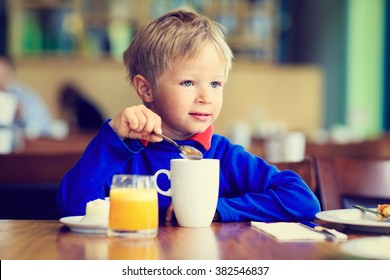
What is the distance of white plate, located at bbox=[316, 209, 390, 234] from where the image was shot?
0.89 meters

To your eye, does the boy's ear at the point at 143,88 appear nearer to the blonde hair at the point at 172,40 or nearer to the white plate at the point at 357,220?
the blonde hair at the point at 172,40

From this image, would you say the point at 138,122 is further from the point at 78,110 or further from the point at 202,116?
the point at 78,110

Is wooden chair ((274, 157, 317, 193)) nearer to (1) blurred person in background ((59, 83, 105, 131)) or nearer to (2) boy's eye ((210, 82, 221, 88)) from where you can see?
(2) boy's eye ((210, 82, 221, 88))

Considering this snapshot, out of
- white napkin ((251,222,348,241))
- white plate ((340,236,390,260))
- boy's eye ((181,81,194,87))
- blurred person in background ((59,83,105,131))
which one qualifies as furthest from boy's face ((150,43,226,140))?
blurred person in background ((59,83,105,131))

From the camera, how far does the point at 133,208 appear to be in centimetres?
83

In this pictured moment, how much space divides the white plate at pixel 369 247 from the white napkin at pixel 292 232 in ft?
0.12

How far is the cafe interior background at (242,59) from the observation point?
6023 mm

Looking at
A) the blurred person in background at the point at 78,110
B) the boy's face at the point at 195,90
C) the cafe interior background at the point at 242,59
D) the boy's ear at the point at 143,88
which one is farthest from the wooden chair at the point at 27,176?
the cafe interior background at the point at 242,59

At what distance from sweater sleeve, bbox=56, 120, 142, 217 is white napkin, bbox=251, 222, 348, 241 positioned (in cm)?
25

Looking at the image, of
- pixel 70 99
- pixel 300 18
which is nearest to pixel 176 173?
pixel 70 99

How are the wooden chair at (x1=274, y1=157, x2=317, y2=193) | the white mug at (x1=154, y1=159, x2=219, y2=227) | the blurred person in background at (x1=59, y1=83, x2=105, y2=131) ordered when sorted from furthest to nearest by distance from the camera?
the blurred person in background at (x1=59, y1=83, x2=105, y2=131), the wooden chair at (x1=274, y1=157, x2=317, y2=193), the white mug at (x1=154, y1=159, x2=219, y2=227)

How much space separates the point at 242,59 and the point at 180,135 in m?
5.39
